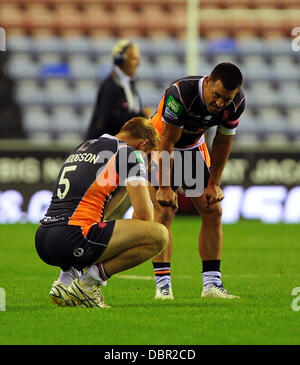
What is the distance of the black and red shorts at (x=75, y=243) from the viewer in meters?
5.13

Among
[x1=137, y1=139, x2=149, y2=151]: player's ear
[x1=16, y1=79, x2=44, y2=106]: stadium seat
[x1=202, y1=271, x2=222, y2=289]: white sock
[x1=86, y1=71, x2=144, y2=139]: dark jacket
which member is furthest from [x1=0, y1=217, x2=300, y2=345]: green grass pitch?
[x1=16, y1=79, x2=44, y2=106]: stadium seat

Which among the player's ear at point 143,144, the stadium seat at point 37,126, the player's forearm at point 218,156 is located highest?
the stadium seat at point 37,126

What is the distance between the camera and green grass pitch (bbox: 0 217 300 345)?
423cm

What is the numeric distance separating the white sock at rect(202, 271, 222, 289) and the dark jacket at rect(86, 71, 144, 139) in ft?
11.9

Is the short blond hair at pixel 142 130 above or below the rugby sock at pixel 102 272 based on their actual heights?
above

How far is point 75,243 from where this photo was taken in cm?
512

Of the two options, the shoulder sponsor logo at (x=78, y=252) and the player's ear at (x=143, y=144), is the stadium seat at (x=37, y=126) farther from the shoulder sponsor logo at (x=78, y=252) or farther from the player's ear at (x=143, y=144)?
the shoulder sponsor logo at (x=78, y=252)

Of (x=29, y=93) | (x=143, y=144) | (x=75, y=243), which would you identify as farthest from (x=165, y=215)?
(x=29, y=93)

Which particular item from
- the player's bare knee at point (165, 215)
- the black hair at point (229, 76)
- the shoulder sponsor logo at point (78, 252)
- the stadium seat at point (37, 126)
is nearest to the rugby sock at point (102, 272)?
the shoulder sponsor logo at point (78, 252)

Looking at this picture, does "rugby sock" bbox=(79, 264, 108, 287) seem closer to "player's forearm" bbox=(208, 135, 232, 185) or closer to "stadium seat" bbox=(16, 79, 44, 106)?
"player's forearm" bbox=(208, 135, 232, 185)

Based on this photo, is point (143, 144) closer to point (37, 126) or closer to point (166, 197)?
point (166, 197)

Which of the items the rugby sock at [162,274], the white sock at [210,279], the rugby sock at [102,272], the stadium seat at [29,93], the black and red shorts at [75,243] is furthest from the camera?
the stadium seat at [29,93]

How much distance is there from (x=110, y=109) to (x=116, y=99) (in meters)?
0.14

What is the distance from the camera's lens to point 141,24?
1977cm
